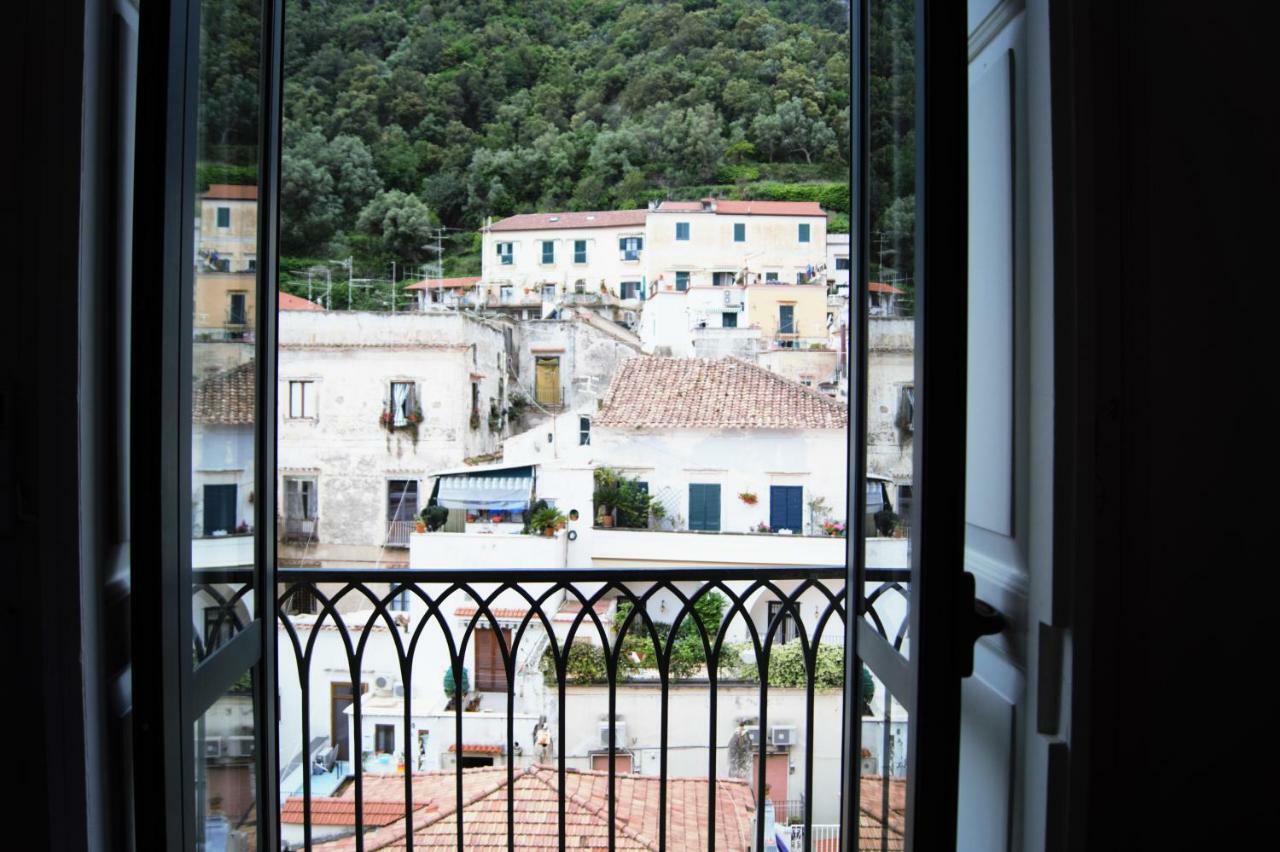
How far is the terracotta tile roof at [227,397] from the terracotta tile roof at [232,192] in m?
0.26

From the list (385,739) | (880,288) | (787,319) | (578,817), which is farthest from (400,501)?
(880,288)

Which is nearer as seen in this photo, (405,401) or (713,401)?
(713,401)

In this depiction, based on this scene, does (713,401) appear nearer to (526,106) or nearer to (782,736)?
(782,736)

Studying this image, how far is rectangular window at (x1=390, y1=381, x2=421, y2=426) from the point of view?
50.1ft

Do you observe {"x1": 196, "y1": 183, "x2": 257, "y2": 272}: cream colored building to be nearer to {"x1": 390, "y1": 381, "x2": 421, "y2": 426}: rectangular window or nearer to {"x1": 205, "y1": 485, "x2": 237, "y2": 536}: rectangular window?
{"x1": 205, "y1": 485, "x2": 237, "y2": 536}: rectangular window

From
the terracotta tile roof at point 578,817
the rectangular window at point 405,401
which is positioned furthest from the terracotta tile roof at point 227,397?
the rectangular window at point 405,401

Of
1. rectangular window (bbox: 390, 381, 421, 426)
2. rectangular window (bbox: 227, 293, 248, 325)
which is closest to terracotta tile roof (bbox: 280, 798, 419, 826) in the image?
rectangular window (bbox: 227, 293, 248, 325)

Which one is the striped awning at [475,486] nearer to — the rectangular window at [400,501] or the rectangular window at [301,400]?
the rectangular window at [400,501]

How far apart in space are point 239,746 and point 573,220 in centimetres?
1739

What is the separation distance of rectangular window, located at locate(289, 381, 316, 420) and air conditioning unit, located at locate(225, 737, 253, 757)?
1532 centimetres

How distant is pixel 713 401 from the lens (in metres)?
14.8
